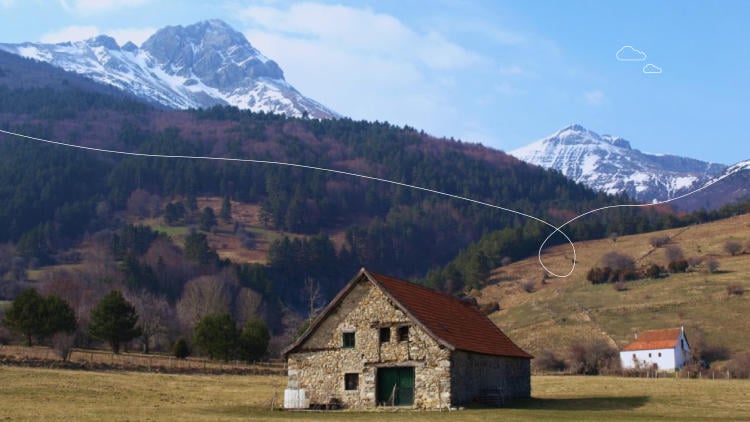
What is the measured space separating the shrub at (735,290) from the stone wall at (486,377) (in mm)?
55458

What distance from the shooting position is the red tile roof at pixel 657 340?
280 feet

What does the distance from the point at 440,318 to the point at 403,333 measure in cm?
296

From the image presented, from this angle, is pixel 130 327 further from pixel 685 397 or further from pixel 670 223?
pixel 670 223

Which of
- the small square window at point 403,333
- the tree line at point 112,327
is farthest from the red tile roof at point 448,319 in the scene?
the tree line at point 112,327

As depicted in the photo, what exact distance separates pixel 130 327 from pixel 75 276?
77.3 metres

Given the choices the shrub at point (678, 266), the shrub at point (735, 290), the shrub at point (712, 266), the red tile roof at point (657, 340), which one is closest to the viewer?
the red tile roof at point (657, 340)

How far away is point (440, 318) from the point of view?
142 ft

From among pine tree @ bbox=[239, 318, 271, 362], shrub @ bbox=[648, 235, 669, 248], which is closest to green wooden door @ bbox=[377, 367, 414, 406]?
pine tree @ bbox=[239, 318, 271, 362]

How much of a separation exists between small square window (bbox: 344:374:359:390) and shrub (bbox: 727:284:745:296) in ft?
226

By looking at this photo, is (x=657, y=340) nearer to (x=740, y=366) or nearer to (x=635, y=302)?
(x=740, y=366)

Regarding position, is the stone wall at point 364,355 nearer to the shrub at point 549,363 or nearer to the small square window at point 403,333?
the small square window at point 403,333

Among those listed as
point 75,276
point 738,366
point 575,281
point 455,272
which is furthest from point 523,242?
point 738,366

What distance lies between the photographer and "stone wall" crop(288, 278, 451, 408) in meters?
39.9

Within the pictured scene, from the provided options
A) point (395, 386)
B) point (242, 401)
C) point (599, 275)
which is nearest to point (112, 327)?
point (242, 401)
